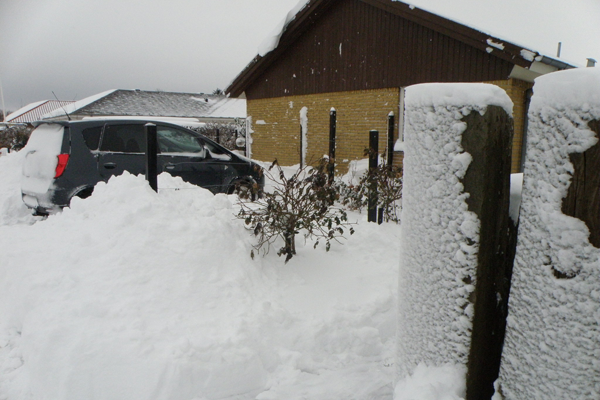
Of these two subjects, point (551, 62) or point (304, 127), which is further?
point (304, 127)

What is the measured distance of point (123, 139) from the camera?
6441mm

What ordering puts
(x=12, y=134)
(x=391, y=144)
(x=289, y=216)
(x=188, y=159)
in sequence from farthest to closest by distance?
(x=12, y=134), (x=188, y=159), (x=391, y=144), (x=289, y=216)

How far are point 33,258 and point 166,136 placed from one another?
3379 millimetres

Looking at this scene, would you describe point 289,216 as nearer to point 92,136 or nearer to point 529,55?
point 92,136

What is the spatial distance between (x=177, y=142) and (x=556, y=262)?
623 centimetres

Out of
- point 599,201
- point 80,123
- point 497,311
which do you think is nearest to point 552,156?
point 599,201

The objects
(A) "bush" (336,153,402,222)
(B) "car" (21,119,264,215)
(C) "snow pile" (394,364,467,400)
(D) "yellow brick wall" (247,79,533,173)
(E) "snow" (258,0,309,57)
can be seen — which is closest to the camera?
(C) "snow pile" (394,364,467,400)

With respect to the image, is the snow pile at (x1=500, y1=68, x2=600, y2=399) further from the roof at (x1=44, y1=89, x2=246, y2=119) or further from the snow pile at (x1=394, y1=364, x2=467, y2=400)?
the roof at (x1=44, y1=89, x2=246, y2=119)

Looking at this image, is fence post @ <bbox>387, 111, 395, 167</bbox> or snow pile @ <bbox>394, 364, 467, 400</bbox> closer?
snow pile @ <bbox>394, 364, 467, 400</bbox>

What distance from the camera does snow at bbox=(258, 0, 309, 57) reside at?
12.4 meters

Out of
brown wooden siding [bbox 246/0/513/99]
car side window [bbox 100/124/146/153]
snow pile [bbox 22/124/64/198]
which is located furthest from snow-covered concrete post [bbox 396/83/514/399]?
brown wooden siding [bbox 246/0/513/99]

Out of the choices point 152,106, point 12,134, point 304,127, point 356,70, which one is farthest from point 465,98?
point 152,106

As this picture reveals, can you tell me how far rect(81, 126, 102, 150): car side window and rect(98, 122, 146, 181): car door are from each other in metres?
0.07

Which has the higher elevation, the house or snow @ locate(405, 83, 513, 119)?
the house
